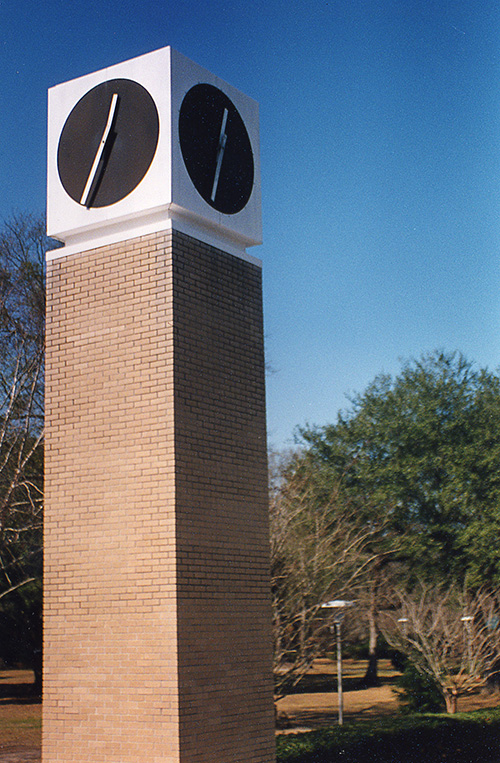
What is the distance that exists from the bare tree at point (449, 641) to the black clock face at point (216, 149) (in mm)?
15687

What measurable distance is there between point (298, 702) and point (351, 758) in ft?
46.9

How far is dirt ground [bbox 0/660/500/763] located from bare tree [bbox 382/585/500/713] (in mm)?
3777

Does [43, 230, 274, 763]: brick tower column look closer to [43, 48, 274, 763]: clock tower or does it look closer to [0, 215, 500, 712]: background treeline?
[43, 48, 274, 763]: clock tower

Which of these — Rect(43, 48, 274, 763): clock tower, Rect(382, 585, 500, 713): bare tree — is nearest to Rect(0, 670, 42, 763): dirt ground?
Rect(382, 585, 500, 713): bare tree

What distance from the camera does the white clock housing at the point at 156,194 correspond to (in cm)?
909

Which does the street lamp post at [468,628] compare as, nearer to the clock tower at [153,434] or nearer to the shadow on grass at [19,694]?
the shadow on grass at [19,694]

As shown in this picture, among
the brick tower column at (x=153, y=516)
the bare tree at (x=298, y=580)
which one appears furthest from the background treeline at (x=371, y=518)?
the brick tower column at (x=153, y=516)

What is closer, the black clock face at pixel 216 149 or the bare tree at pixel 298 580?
the black clock face at pixel 216 149

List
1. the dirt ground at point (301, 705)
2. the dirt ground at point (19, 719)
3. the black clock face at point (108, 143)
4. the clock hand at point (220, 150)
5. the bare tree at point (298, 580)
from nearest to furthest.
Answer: the black clock face at point (108, 143), the clock hand at point (220, 150), the bare tree at point (298, 580), the dirt ground at point (19, 719), the dirt ground at point (301, 705)

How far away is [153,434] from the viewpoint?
8.73 m

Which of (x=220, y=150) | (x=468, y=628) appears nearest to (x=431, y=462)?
(x=468, y=628)

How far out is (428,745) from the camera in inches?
770

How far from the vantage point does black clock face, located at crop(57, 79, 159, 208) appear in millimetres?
9266

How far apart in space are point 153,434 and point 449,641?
16.3 meters
